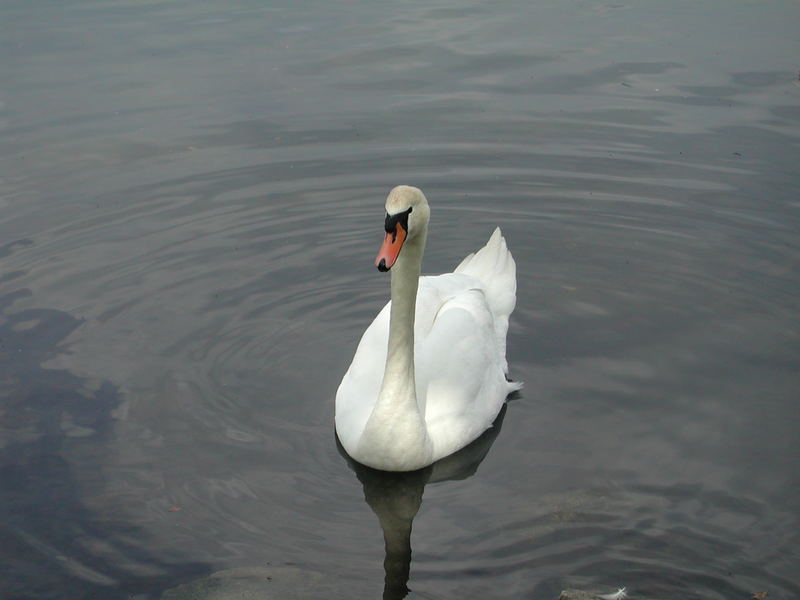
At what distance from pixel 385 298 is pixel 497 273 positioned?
3.58ft

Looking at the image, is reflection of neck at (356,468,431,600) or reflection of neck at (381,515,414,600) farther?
reflection of neck at (356,468,431,600)

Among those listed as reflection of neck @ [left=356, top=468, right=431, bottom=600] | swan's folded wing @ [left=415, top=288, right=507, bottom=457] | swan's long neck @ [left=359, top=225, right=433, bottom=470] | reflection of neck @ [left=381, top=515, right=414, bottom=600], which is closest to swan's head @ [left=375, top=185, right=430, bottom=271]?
swan's long neck @ [left=359, top=225, right=433, bottom=470]

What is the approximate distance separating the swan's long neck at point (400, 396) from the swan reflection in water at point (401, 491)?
11 centimetres

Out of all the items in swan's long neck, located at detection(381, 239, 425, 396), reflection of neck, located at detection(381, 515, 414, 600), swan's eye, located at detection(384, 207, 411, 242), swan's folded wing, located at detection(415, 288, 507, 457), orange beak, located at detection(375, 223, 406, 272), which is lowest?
reflection of neck, located at detection(381, 515, 414, 600)

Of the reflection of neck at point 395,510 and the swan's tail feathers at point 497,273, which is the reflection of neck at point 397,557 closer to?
the reflection of neck at point 395,510

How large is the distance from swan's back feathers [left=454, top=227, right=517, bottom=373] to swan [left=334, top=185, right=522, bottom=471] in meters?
0.29

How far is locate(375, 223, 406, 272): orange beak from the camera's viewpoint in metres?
6.65

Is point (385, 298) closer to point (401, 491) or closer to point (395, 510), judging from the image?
point (401, 491)

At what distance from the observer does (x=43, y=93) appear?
53.6 feet

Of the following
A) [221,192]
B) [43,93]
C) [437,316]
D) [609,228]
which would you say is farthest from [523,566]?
[43,93]

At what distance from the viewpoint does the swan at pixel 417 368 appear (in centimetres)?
738

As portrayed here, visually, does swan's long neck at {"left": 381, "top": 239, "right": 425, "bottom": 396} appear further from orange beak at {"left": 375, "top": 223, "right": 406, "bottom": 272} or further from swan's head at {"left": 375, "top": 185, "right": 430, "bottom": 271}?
orange beak at {"left": 375, "top": 223, "right": 406, "bottom": 272}

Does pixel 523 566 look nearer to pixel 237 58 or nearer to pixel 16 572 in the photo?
pixel 16 572

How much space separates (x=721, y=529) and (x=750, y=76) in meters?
10.5
